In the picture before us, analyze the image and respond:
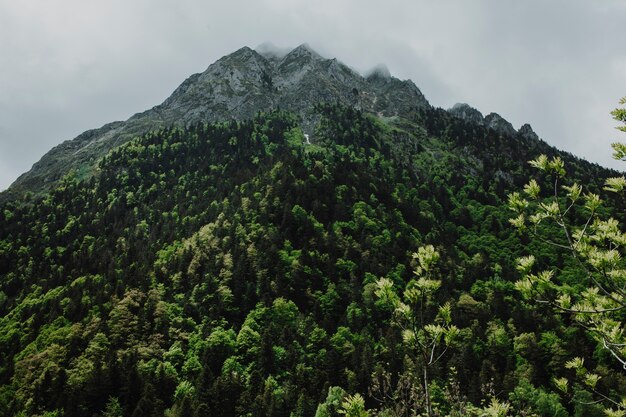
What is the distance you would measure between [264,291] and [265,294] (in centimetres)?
180

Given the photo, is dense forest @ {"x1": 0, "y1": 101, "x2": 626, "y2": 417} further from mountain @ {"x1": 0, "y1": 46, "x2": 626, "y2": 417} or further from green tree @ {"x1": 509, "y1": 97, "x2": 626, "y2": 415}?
green tree @ {"x1": 509, "y1": 97, "x2": 626, "y2": 415}

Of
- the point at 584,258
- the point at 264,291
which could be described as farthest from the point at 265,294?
the point at 584,258

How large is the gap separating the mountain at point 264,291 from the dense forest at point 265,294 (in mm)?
365

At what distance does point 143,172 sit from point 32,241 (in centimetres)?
4358

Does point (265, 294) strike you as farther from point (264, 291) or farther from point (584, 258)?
point (584, 258)

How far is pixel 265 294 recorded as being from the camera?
75.1 m

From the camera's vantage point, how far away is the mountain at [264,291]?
53.9m

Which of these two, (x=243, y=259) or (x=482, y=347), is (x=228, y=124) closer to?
(x=243, y=259)

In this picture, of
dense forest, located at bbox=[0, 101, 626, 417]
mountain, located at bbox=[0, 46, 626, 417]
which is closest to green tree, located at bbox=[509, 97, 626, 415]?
dense forest, located at bbox=[0, 101, 626, 417]

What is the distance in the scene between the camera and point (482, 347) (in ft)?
231

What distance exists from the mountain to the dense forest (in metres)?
0.37

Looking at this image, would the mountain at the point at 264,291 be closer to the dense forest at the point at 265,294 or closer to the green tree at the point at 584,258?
the dense forest at the point at 265,294

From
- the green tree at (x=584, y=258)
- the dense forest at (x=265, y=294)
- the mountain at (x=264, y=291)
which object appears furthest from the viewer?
the mountain at (x=264, y=291)

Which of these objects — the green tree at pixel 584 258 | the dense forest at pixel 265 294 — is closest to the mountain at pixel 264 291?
the dense forest at pixel 265 294
